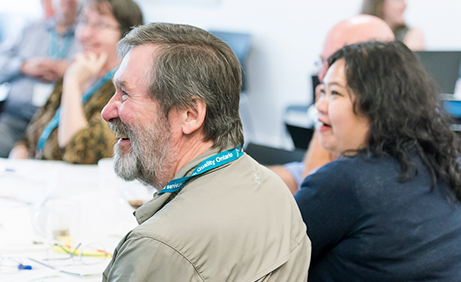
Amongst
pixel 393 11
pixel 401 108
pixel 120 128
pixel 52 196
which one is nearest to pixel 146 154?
pixel 120 128

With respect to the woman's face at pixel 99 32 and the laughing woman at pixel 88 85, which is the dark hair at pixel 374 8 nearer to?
the laughing woman at pixel 88 85

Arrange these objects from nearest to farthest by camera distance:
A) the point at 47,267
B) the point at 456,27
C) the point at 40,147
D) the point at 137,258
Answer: the point at 137,258 → the point at 47,267 → the point at 40,147 → the point at 456,27

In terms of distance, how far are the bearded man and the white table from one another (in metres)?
0.36

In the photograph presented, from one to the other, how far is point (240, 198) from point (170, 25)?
1.34 feet

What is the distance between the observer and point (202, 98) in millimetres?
994

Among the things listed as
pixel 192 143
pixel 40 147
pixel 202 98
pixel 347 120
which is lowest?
pixel 40 147

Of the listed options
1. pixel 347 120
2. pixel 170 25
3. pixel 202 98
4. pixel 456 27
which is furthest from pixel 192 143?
pixel 456 27

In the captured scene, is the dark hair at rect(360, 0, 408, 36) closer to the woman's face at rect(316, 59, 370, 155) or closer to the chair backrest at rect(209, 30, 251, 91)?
the chair backrest at rect(209, 30, 251, 91)

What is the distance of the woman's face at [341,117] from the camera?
1.52m

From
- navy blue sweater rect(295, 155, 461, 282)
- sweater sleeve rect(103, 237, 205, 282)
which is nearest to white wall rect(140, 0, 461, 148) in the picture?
navy blue sweater rect(295, 155, 461, 282)

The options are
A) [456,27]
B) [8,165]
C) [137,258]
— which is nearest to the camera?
[137,258]

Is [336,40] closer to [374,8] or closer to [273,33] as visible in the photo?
[374,8]

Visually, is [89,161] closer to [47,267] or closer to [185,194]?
[47,267]

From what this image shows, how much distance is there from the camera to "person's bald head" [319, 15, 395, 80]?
226 centimetres
